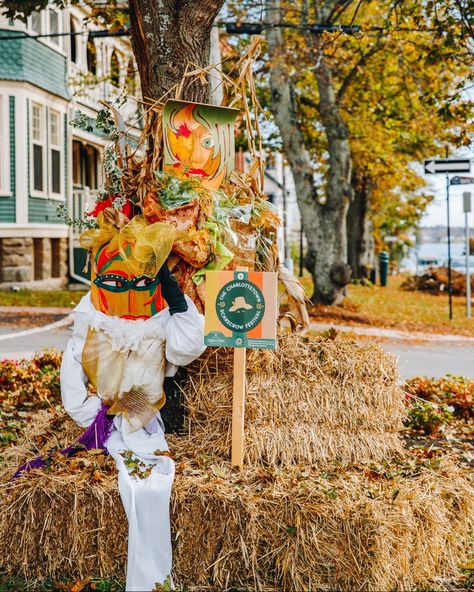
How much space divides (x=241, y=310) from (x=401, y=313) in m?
14.3

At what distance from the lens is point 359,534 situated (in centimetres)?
349

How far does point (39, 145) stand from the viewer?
1948 centimetres

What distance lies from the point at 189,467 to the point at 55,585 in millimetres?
866

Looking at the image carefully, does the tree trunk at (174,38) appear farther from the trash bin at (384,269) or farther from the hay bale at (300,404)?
the trash bin at (384,269)

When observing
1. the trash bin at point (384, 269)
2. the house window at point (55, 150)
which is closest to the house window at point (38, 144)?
the house window at point (55, 150)

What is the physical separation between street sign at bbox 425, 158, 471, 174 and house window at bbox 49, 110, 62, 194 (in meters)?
10.4

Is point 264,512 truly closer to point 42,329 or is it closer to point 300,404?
point 300,404

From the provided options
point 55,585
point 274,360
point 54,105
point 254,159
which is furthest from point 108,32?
point 55,585

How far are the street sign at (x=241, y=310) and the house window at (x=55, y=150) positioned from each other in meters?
17.2

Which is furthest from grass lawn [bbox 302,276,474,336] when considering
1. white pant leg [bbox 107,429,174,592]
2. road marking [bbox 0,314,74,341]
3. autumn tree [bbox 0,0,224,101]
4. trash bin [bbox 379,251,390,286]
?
white pant leg [bbox 107,429,174,592]

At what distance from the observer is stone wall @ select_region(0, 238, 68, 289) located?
18.1 meters

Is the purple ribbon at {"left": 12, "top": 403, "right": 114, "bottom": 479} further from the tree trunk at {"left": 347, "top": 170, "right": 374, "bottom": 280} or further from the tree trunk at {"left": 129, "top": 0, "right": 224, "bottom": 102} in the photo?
the tree trunk at {"left": 347, "top": 170, "right": 374, "bottom": 280}

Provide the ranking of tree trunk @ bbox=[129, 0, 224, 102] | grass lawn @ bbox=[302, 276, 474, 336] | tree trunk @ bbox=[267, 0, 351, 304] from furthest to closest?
tree trunk @ bbox=[267, 0, 351, 304]
grass lawn @ bbox=[302, 276, 474, 336]
tree trunk @ bbox=[129, 0, 224, 102]

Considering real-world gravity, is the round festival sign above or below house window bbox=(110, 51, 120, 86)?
below
